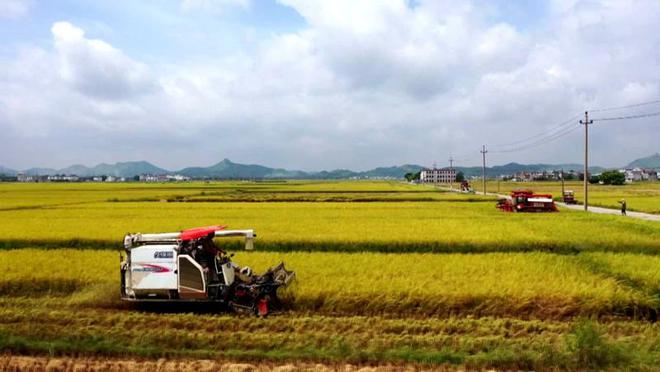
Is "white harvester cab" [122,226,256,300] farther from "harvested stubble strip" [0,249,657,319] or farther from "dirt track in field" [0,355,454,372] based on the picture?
"dirt track in field" [0,355,454,372]

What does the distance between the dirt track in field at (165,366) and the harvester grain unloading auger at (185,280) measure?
2.15m

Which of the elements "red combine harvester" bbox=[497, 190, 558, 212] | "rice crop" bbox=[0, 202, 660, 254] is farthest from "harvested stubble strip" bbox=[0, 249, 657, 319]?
"red combine harvester" bbox=[497, 190, 558, 212]

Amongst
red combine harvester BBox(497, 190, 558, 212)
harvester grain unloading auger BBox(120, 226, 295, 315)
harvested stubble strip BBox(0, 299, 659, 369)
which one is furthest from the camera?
red combine harvester BBox(497, 190, 558, 212)

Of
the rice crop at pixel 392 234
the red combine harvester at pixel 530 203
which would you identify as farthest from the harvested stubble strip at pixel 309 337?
the red combine harvester at pixel 530 203

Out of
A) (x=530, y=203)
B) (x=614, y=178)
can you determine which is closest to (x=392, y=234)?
(x=530, y=203)

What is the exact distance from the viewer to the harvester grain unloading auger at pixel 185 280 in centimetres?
991

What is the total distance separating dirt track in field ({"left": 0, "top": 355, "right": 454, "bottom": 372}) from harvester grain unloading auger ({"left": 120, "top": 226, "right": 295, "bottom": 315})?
2.15 meters

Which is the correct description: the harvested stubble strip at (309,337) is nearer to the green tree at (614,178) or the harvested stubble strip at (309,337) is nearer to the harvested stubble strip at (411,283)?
the harvested stubble strip at (411,283)

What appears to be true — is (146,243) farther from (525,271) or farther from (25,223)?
(25,223)

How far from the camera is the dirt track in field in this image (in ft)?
24.5

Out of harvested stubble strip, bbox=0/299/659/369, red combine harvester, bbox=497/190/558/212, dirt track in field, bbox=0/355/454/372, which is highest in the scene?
red combine harvester, bbox=497/190/558/212

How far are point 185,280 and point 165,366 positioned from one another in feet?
8.26

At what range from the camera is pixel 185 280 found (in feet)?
32.5

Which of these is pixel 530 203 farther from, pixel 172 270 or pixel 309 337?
pixel 172 270
